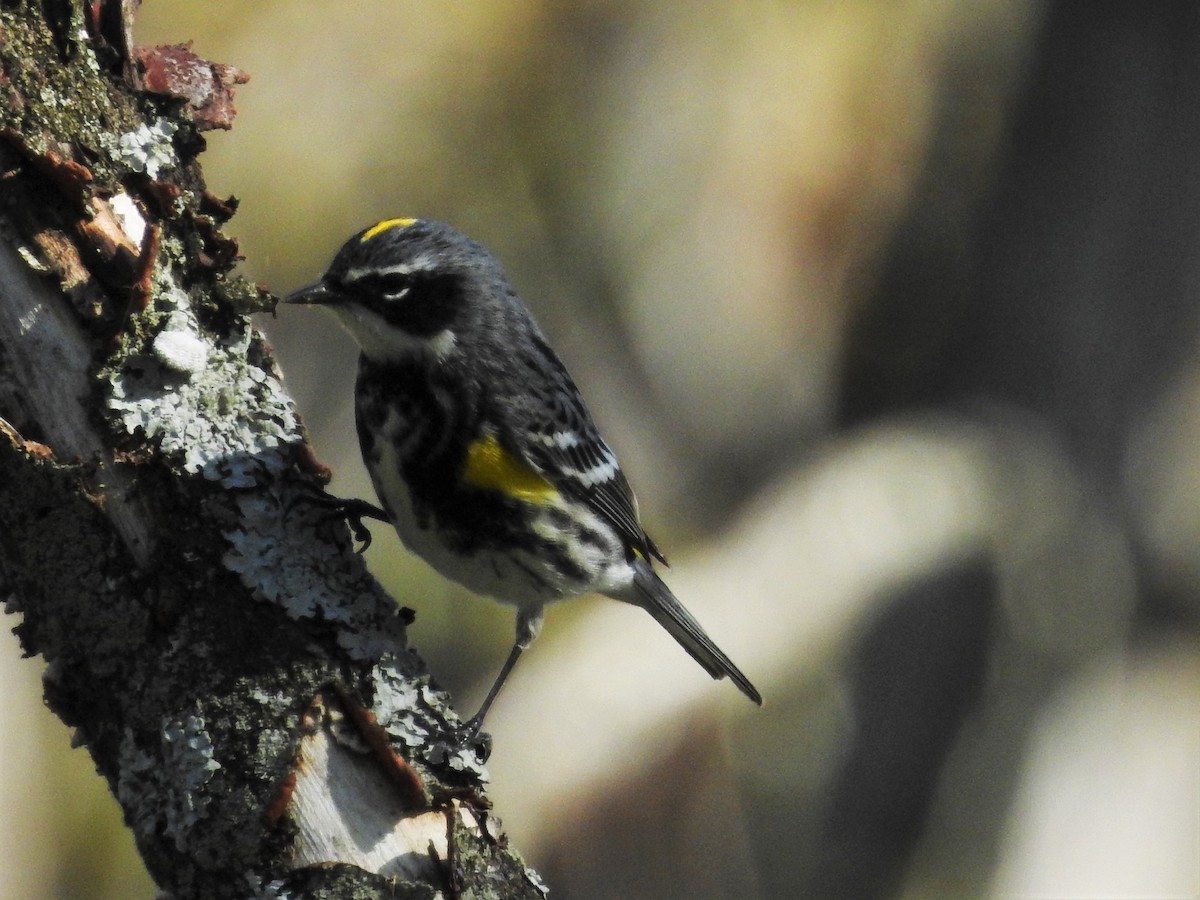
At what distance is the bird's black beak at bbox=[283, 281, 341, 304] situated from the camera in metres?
2.56

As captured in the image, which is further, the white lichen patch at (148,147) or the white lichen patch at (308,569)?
the white lichen patch at (148,147)

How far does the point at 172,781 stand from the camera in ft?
5.78

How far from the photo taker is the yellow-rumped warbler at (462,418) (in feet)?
8.41

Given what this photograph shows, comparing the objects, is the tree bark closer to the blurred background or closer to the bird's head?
the bird's head

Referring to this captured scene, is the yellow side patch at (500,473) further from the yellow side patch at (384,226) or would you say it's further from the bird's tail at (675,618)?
the bird's tail at (675,618)

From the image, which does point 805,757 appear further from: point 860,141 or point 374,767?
point 374,767

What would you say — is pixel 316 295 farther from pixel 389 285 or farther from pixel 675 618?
pixel 675 618

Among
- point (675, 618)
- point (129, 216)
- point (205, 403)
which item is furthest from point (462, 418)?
point (675, 618)

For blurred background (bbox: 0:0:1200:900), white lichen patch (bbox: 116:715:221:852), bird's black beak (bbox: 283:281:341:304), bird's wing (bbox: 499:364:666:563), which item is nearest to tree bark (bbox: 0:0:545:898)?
white lichen patch (bbox: 116:715:221:852)

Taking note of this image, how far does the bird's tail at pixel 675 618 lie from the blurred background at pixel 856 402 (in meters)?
1.92

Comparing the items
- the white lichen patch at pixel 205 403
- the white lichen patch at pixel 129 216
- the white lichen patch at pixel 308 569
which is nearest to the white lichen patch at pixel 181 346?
the white lichen patch at pixel 205 403

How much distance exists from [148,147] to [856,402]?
4.51 m

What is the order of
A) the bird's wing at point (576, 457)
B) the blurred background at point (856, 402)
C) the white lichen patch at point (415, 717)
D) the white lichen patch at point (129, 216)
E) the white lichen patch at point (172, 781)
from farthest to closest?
the blurred background at point (856, 402) → the bird's wing at point (576, 457) → the white lichen patch at point (129, 216) → the white lichen patch at point (415, 717) → the white lichen patch at point (172, 781)

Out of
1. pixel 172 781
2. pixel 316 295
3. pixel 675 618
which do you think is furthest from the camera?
pixel 675 618
